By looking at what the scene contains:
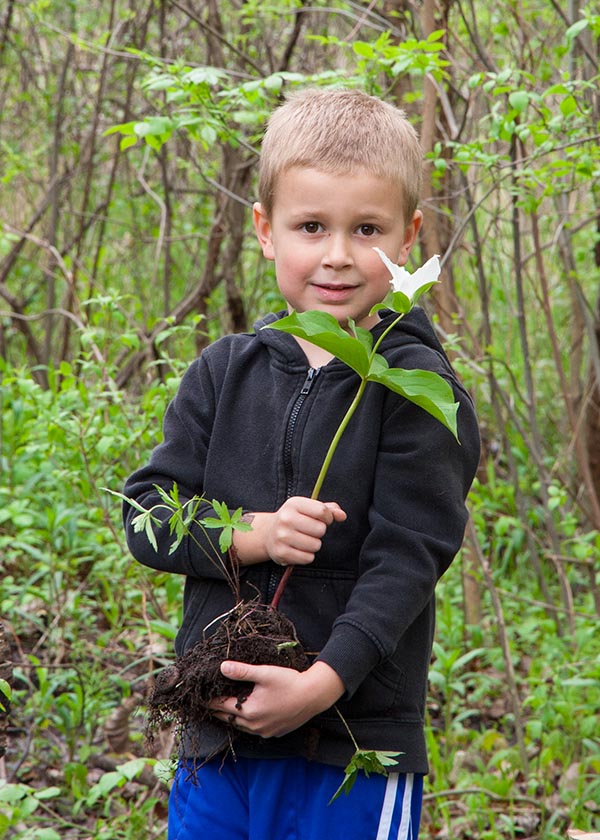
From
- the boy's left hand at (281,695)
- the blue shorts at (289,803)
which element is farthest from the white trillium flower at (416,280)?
the blue shorts at (289,803)

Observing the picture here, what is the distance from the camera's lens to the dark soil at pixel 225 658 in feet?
5.50

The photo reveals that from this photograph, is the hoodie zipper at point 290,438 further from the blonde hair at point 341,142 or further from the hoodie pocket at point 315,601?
the blonde hair at point 341,142

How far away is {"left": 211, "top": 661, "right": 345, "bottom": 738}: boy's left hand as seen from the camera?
1.64m

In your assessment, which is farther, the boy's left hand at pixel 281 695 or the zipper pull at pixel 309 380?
the zipper pull at pixel 309 380

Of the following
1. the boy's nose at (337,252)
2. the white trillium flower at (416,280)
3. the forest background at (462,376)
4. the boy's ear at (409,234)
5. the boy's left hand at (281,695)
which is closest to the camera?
the white trillium flower at (416,280)

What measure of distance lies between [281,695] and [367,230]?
815 millimetres

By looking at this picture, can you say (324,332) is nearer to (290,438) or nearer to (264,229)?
(290,438)

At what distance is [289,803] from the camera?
183cm

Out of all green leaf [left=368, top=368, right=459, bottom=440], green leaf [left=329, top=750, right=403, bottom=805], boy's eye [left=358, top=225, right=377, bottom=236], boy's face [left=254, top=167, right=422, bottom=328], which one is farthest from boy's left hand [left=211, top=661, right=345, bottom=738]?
boy's eye [left=358, top=225, right=377, bottom=236]

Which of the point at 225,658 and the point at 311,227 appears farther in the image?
the point at 311,227

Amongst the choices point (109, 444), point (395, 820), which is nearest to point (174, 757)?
point (395, 820)

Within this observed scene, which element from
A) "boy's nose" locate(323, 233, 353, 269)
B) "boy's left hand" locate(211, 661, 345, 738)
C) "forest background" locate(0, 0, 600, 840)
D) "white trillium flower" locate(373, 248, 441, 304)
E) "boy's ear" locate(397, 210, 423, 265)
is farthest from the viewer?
"forest background" locate(0, 0, 600, 840)

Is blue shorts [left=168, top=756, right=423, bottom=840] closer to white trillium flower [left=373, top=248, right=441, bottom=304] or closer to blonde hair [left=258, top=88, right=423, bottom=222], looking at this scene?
white trillium flower [left=373, top=248, right=441, bottom=304]

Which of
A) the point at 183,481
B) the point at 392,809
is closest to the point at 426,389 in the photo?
the point at 183,481
